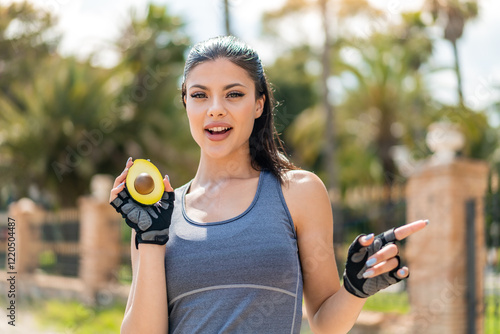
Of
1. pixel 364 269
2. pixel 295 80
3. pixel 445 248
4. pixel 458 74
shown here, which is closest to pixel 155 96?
pixel 458 74

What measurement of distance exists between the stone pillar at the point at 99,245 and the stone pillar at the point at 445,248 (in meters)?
6.44

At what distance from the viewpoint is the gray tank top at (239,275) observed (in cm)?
169

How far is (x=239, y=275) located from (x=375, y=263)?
15.1 inches

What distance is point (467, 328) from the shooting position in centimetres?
615

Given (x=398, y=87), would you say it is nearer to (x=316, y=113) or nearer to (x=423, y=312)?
(x=316, y=113)

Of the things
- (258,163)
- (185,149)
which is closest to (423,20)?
(185,149)

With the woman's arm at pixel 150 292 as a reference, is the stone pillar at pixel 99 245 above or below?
below

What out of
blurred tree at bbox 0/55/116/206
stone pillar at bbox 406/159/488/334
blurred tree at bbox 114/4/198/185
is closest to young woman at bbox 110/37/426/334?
stone pillar at bbox 406/159/488/334

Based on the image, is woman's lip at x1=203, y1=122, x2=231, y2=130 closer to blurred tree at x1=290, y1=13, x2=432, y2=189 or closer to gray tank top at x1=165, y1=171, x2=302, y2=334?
gray tank top at x1=165, y1=171, x2=302, y2=334

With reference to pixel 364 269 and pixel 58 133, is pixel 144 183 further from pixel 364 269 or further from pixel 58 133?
pixel 58 133

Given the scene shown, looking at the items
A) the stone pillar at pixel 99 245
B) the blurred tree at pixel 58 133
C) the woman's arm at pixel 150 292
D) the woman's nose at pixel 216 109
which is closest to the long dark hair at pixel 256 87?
the woman's nose at pixel 216 109

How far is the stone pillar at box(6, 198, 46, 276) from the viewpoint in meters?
13.2

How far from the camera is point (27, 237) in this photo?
13.3 m

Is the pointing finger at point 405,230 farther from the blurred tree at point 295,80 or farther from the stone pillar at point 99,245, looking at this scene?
the blurred tree at point 295,80
